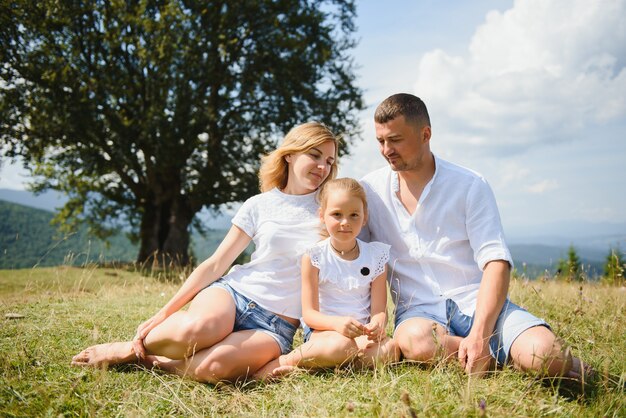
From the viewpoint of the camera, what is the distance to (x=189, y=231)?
17.8 metres

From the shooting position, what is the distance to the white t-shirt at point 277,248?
3.52m

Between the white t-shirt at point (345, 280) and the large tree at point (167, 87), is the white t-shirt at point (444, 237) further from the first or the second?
the large tree at point (167, 87)

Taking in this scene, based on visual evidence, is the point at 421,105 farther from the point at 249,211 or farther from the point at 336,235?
the point at 249,211

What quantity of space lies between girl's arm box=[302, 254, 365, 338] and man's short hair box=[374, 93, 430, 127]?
Answer: 1356mm

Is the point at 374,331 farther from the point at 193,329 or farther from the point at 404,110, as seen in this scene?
the point at 404,110

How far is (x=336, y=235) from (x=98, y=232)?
17.0 metres

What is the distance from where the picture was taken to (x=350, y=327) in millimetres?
2990

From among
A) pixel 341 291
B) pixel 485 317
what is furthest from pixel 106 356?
pixel 485 317

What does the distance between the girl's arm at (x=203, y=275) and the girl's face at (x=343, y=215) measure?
0.84 metres

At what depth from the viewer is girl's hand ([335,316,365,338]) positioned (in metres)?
2.97

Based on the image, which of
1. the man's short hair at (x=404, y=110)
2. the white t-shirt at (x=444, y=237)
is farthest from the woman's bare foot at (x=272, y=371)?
the man's short hair at (x=404, y=110)

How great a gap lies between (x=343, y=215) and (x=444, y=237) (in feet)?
2.90

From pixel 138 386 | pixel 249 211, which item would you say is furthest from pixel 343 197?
pixel 138 386

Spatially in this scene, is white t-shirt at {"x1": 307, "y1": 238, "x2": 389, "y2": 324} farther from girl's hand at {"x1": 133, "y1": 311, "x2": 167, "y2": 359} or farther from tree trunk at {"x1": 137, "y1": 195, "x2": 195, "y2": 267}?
tree trunk at {"x1": 137, "y1": 195, "x2": 195, "y2": 267}
